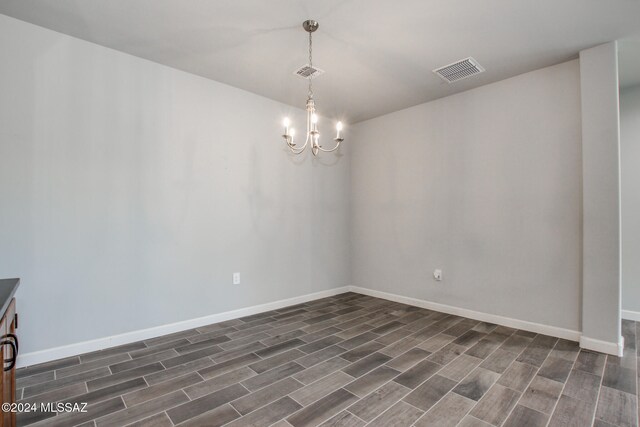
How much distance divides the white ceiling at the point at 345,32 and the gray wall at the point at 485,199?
0.42m

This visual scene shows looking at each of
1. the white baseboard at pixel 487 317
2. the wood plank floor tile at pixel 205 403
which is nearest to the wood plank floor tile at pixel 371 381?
the wood plank floor tile at pixel 205 403

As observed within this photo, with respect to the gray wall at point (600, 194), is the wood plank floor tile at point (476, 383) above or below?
below

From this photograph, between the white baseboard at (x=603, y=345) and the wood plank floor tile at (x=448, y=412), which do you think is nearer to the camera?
the wood plank floor tile at (x=448, y=412)

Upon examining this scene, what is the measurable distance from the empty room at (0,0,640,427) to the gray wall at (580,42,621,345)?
16mm

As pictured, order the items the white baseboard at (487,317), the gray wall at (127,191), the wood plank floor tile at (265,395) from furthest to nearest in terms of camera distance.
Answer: the white baseboard at (487,317) < the gray wall at (127,191) < the wood plank floor tile at (265,395)

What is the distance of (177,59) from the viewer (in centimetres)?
286

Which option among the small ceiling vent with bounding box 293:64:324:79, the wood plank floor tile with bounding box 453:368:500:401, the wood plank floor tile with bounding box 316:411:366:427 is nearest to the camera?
the wood plank floor tile with bounding box 316:411:366:427

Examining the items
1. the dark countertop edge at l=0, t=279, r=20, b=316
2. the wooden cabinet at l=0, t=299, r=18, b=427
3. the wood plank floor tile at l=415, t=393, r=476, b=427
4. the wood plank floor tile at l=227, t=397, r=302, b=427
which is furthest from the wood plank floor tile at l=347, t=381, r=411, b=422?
the dark countertop edge at l=0, t=279, r=20, b=316

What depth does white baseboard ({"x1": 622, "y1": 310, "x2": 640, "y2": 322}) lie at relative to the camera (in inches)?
133

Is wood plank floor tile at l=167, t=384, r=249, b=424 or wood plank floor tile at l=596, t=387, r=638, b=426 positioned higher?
wood plank floor tile at l=167, t=384, r=249, b=424

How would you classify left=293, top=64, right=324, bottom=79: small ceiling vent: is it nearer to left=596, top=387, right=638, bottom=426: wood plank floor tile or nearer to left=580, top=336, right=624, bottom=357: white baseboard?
left=596, top=387, right=638, bottom=426: wood plank floor tile

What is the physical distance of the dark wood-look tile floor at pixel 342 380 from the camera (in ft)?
5.68

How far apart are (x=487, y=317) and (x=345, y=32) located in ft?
10.4

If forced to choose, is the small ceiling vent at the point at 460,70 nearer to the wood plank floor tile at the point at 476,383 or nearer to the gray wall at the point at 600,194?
the gray wall at the point at 600,194
